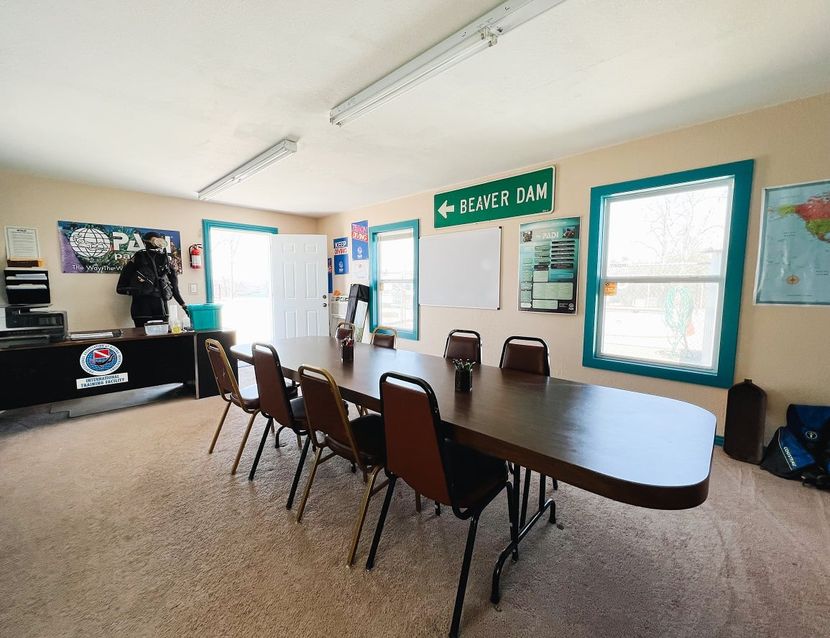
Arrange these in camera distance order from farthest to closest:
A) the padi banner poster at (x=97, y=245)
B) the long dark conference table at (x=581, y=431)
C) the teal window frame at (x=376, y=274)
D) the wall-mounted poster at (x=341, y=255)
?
the wall-mounted poster at (x=341, y=255) < the teal window frame at (x=376, y=274) < the padi banner poster at (x=97, y=245) < the long dark conference table at (x=581, y=431)

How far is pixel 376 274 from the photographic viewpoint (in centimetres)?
551

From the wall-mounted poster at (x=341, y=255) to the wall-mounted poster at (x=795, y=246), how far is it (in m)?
5.05

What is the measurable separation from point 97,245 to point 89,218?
324mm

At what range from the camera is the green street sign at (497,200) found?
11.6ft

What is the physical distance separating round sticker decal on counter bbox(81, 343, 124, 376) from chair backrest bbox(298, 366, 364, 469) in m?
2.82

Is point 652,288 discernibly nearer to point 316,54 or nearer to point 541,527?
point 541,527

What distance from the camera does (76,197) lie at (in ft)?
13.6

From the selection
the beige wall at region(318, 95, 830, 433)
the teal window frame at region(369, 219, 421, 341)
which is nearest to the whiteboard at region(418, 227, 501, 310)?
the teal window frame at region(369, 219, 421, 341)

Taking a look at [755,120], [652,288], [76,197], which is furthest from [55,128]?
[755,120]

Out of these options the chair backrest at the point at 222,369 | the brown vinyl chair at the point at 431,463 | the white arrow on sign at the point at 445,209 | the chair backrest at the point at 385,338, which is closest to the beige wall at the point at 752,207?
the white arrow on sign at the point at 445,209

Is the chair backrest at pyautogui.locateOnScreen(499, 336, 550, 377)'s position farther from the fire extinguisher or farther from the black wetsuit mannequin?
→ the fire extinguisher

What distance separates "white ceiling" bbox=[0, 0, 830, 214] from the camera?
5.28 feet

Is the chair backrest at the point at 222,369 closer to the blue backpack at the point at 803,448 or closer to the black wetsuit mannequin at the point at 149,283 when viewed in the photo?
the black wetsuit mannequin at the point at 149,283

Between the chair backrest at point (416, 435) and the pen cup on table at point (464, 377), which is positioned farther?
the pen cup on table at point (464, 377)
